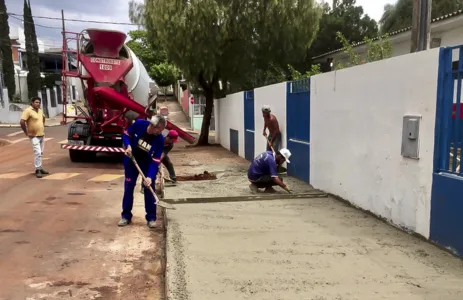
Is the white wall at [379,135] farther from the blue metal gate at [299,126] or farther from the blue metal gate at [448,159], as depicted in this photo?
the blue metal gate at [299,126]

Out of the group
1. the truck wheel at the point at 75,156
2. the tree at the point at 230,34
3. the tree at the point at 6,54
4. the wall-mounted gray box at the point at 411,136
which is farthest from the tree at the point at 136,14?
the tree at the point at 6,54

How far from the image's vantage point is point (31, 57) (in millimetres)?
35938

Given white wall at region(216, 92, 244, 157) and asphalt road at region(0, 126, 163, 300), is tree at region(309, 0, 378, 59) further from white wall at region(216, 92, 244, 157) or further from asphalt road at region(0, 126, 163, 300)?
asphalt road at region(0, 126, 163, 300)

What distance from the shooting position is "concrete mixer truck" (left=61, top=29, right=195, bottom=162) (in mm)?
10492

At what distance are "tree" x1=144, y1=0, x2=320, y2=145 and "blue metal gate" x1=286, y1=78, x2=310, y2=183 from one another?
6.61 m

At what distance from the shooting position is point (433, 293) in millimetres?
3008

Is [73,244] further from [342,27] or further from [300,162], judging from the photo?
[342,27]

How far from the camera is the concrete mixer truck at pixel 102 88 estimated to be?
413 inches

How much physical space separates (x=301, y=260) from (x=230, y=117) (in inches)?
442

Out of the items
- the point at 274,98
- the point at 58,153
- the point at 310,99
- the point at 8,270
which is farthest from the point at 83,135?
the point at 8,270

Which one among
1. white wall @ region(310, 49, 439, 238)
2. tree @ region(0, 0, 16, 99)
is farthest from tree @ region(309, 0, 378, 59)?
tree @ region(0, 0, 16, 99)

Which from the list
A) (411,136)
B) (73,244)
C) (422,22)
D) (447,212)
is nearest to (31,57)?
(73,244)

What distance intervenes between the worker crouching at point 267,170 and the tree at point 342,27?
1966 cm

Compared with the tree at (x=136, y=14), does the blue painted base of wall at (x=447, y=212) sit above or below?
below
